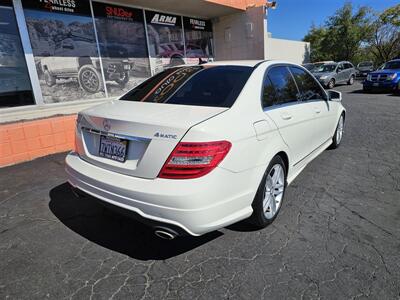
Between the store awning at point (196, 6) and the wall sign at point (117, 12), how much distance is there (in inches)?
7.7

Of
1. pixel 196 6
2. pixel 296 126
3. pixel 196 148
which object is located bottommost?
pixel 296 126

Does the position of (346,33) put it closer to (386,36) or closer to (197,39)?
(386,36)

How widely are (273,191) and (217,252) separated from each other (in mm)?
845

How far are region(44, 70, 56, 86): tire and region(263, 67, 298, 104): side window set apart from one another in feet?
21.2

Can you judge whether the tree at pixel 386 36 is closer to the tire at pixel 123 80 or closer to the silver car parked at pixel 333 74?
the silver car parked at pixel 333 74

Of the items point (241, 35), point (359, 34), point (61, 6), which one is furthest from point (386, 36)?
point (61, 6)

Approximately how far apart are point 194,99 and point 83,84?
6.70 meters

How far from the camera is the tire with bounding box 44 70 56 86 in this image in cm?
732

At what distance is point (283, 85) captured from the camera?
10.5 ft

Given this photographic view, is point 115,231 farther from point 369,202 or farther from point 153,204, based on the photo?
point 369,202

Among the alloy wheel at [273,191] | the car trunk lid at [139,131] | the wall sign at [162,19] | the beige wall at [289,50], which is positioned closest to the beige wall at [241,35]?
the wall sign at [162,19]

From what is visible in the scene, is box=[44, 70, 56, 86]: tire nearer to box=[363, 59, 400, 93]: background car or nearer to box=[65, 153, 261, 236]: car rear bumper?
box=[65, 153, 261, 236]: car rear bumper

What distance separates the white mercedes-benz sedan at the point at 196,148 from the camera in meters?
2.00

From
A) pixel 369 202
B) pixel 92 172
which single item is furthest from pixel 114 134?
pixel 369 202
